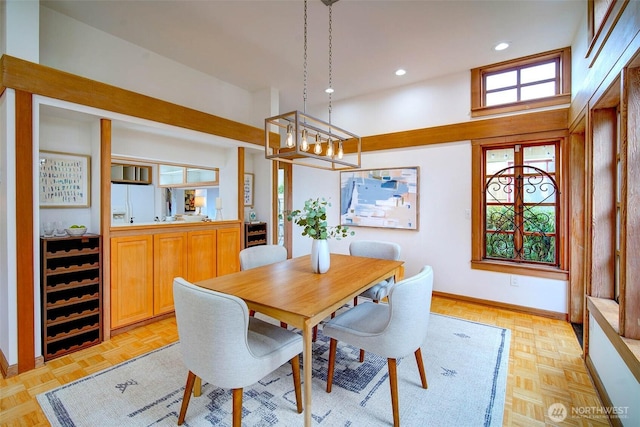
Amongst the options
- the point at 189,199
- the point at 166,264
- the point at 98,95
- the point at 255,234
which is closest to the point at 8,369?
the point at 166,264

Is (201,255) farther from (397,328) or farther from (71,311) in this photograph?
(397,328)

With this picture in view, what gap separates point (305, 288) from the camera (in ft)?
6.35

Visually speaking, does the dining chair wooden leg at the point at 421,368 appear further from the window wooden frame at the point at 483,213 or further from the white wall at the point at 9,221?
the white wall at the point at 9,221

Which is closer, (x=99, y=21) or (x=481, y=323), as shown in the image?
(x=99, y=21)

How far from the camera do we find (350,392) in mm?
1971

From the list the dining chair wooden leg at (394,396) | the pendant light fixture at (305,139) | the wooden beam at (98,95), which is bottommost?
the dining chair wooden leg at (394,396)

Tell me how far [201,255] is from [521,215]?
4026 mm

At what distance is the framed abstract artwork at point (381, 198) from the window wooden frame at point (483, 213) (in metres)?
0.75

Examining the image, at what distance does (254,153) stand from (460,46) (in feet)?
10.3

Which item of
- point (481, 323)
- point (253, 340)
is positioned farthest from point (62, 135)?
point (481, 323)

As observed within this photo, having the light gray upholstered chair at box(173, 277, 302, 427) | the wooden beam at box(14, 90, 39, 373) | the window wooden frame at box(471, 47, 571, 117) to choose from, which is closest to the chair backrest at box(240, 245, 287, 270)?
the light gray upholstered chair at box(173, 277, 302, 427)

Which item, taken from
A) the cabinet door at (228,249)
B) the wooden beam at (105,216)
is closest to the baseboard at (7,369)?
the wooden beam at (105,216)

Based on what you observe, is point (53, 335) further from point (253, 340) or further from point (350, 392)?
point (350, 392)

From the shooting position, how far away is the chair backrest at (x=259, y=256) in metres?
2.62
